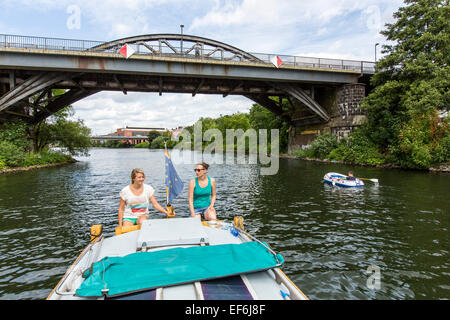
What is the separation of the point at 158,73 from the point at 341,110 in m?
21.0

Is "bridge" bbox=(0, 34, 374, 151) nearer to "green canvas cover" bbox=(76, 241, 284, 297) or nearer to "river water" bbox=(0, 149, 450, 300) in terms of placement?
"river water" bbox=(0, 149, 450, 300)

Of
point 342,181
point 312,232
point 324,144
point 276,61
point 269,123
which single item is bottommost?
point 312,232

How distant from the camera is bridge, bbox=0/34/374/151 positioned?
23.3m

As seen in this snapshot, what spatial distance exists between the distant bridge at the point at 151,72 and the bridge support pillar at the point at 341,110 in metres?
0.37

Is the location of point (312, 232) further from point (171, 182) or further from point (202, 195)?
point (171, 182)

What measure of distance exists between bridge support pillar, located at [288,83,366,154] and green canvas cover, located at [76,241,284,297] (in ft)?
103

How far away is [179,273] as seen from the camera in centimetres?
329

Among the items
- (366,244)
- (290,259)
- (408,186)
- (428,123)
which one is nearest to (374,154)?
(428,123)

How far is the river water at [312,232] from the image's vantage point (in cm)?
541

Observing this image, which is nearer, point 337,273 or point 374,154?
point 337,273

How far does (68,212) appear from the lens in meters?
10.9

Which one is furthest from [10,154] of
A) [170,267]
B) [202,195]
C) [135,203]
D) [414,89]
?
[414,89]
